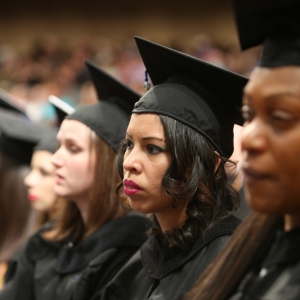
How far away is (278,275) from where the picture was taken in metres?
1.09

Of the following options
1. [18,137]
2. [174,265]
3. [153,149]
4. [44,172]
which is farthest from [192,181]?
[18,137]

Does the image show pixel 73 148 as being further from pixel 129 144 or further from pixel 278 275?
pixel 278 275

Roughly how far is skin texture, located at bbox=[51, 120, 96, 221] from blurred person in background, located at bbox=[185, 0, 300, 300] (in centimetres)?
119

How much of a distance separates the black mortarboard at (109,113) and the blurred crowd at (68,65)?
2.73 metres

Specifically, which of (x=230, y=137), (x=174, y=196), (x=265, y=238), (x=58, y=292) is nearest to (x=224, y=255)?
(x=265, y=238)

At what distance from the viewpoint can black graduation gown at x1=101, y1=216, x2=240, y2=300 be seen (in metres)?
1.60

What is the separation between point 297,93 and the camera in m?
1.01

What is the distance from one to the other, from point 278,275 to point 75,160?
1395 mm

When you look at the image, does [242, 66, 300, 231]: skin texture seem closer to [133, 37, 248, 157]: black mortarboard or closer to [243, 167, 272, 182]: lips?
[243, 167, 272, 182]: lips

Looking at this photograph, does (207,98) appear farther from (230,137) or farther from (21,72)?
(21,72)

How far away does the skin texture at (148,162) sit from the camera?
1646mm

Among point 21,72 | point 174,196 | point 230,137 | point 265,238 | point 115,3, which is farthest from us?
point 115,3

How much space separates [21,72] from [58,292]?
5534mm

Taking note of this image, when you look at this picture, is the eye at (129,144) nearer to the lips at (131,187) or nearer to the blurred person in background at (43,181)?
A: the lips at (131,187)
